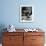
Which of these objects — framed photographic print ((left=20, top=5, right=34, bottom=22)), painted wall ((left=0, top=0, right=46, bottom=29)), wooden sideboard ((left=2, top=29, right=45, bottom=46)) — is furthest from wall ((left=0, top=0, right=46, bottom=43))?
wooden sideboard ((left=2, top=29, right=45, bottom=46))

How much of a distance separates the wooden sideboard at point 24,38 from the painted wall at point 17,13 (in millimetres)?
593

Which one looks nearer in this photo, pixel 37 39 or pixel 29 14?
pixel 37 39

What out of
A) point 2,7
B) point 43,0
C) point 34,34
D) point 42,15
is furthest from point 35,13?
point 2,7

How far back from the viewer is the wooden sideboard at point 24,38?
3.62 metres

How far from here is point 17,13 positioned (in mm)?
4141

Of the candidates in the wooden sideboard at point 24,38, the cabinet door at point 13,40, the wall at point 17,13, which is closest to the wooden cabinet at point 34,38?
the wooden sideboard at point 24,38

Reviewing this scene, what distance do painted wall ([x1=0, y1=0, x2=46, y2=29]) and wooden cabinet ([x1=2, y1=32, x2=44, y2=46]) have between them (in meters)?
0.59

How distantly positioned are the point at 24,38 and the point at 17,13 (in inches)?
37.9

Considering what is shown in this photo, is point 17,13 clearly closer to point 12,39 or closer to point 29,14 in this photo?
point 29,14

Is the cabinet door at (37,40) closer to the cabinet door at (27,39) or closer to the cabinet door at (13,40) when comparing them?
the cabinet door at (27,39)

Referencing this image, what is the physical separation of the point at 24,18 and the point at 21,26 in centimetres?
29

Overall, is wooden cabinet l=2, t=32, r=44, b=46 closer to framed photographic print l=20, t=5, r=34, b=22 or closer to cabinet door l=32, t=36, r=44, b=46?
cabinet door l=32, t=36, r=44, b=46

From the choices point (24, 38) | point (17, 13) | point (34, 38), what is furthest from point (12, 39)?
point (17, 13)

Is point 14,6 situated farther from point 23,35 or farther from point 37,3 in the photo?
point 23,35
